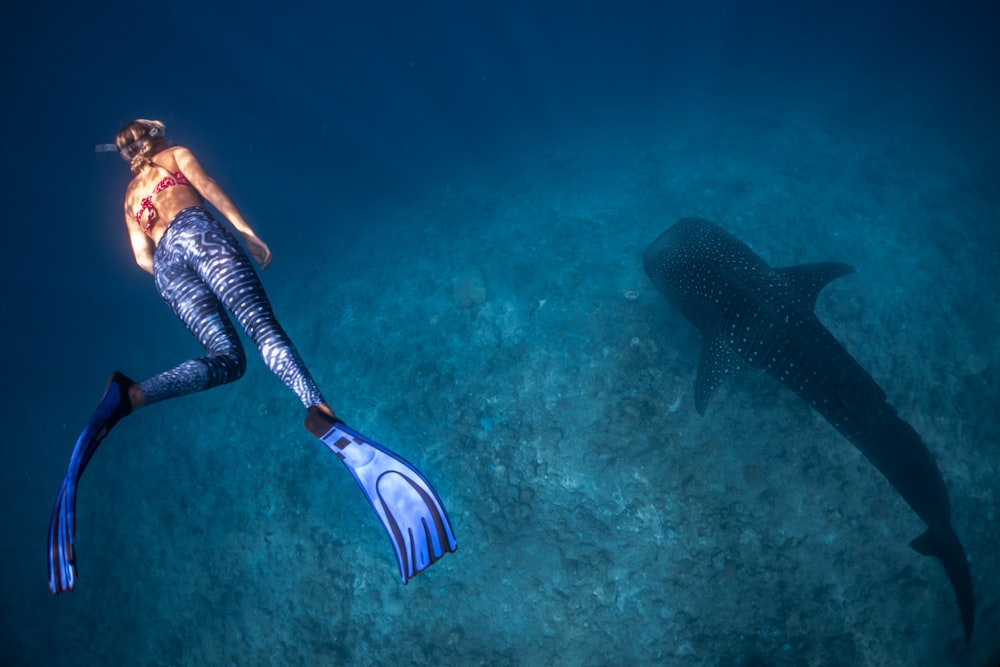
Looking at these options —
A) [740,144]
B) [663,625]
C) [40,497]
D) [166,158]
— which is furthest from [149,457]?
[740,144]

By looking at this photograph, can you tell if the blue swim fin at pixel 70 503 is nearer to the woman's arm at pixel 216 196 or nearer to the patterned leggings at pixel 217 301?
the patterned leggings at pixel 217 301

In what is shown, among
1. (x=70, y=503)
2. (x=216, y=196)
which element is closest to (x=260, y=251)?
(x=216, y=196)

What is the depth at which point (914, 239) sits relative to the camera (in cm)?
866

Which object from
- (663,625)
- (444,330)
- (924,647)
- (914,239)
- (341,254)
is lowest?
(924,647)

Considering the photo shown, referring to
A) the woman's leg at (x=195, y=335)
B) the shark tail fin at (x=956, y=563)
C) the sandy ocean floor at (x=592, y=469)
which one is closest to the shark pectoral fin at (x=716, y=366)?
the sandy ocean floor at (x=592, y=469)

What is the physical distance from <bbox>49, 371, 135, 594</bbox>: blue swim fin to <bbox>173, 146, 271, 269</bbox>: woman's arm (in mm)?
1815

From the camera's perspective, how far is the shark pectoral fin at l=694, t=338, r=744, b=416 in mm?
5781

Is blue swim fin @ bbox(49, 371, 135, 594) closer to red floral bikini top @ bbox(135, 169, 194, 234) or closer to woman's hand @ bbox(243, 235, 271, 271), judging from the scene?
woman's hand @ bbox(243, 235, 271, 271)

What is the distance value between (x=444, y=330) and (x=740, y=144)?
12.3m

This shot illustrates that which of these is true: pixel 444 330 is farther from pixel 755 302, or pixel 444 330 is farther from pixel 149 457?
pixel 149 457

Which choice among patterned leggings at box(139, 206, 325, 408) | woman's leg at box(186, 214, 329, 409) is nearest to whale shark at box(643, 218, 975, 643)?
woman's leg at box(186, 214, 329, 409)

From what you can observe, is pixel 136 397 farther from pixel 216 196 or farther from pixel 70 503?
pixel 216 196

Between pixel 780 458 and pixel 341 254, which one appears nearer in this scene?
pixel 780 458

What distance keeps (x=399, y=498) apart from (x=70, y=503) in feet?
6.94
